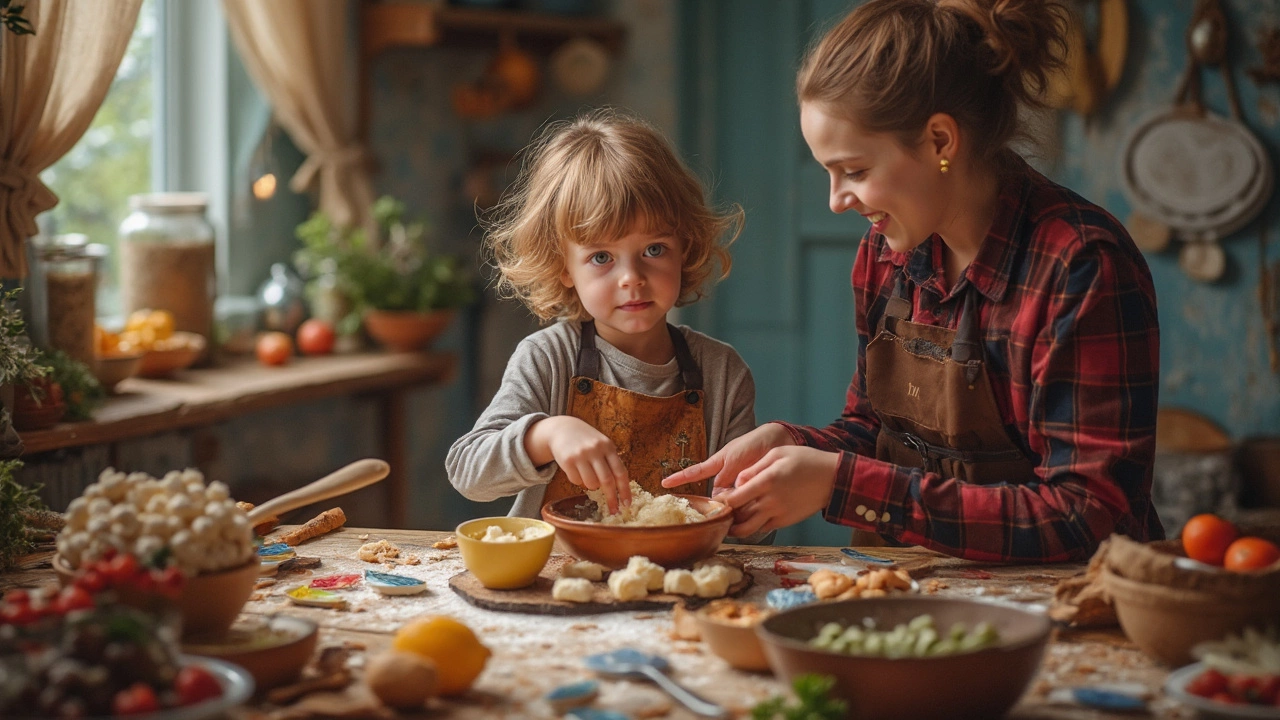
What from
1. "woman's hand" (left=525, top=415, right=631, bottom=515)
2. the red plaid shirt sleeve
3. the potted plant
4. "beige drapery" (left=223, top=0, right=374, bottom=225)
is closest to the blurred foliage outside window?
"beige drapery" (left=223, top=0, right=374, bottom=225)

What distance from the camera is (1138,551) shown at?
141 cm

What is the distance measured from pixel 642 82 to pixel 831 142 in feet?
10.7

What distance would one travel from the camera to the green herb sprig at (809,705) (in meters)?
1.21

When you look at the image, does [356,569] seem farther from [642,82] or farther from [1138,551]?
[642,82]

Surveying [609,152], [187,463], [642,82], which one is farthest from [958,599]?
[642,82]

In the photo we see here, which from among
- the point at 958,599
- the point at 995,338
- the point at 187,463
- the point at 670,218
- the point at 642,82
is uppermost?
the point at 642,82

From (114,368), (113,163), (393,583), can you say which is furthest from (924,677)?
(113,163)

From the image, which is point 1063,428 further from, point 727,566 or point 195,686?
point 195,686

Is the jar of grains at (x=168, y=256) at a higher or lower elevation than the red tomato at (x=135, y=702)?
higher

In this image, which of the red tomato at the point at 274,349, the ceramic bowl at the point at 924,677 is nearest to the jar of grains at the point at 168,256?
the red tomato at the point at 274,349

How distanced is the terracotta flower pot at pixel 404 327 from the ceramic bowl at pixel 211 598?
112 inches

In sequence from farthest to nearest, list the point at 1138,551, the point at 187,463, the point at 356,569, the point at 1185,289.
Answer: the point at 1185,289, the point at 187,463, the point at 356,569, the point at 1138,551

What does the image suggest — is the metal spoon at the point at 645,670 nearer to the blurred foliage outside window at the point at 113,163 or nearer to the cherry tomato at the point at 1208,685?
the cherry tomato at the point at 1208,685

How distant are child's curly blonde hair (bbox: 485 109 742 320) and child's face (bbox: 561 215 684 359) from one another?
2cm
